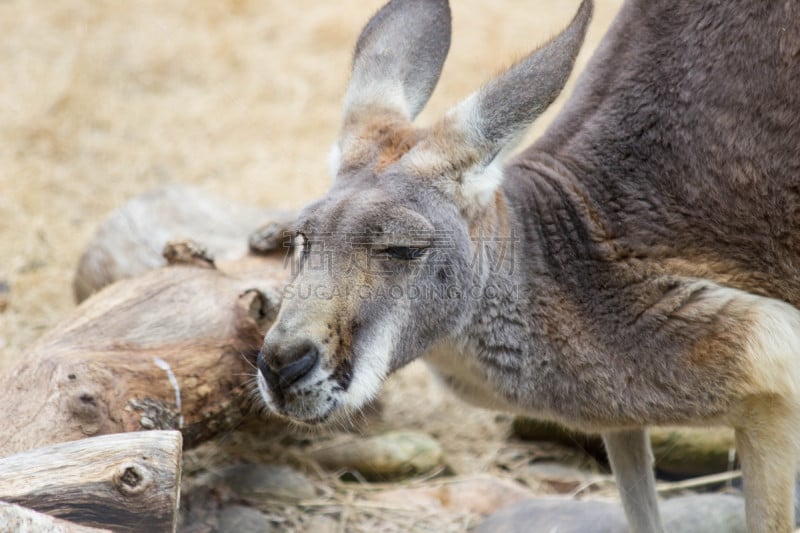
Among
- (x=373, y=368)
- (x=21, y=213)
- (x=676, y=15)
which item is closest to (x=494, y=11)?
(x=21, y=213)

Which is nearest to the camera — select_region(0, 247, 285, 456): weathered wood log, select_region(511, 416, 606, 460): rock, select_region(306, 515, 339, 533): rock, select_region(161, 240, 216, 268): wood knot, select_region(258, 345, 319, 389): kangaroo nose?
select_region(258, 345, 319, 389): kangaroo nose

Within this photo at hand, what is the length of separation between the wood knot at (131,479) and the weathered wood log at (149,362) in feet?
2.78

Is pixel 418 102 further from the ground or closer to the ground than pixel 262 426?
further from the ground

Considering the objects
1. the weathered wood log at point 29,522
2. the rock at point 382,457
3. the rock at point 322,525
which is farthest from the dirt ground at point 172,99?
the weathered wood log at point 29,522

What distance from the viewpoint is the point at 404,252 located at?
3.96 meters

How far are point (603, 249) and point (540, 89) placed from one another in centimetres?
93

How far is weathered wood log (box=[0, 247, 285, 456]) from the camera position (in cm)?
406

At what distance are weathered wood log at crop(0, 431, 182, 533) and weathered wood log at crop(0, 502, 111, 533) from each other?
0.10 meters

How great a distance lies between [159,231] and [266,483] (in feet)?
7.37

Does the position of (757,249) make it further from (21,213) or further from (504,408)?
(21,213)

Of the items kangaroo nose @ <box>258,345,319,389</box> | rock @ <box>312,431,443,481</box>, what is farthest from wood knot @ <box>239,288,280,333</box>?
rock @ <box>312,431,443,481</box>

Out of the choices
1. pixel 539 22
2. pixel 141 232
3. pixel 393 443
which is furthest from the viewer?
pixel 539 22

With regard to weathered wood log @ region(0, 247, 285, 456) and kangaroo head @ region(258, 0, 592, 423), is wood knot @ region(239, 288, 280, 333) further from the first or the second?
kangaroo head @ region(258, 0, 592, 423)

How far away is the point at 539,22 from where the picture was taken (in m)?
11.7
